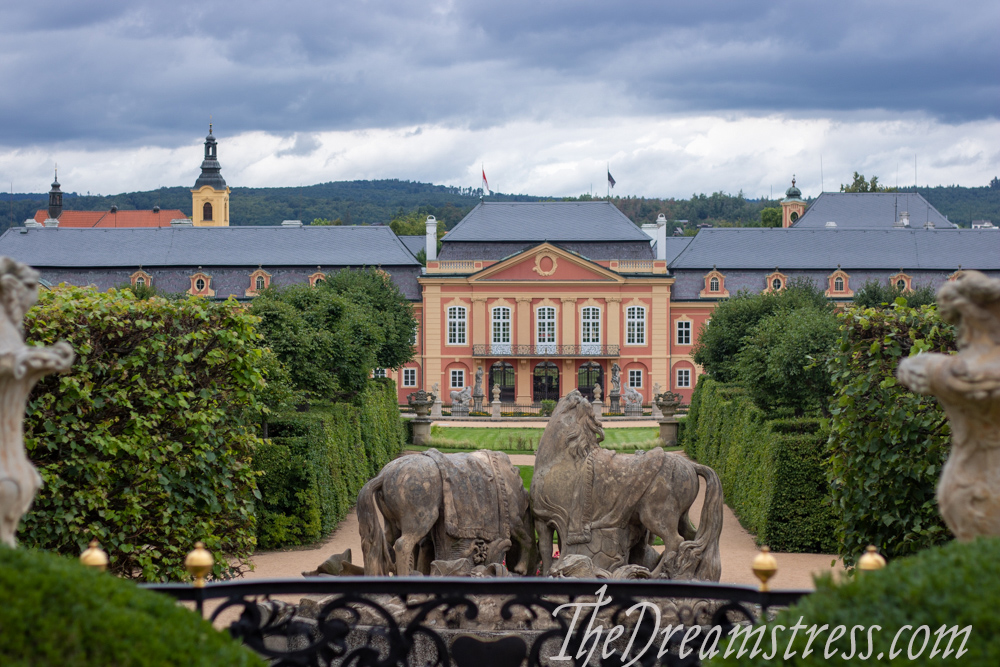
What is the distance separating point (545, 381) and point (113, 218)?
149ft

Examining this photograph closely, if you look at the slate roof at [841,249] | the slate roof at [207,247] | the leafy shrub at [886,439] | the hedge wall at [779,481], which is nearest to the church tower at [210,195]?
the slate roof at [207,247]

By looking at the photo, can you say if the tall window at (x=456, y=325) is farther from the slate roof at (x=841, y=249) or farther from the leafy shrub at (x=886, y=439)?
the leafy shrub at (x=886, y=439)

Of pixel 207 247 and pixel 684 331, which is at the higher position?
pixel 207 247

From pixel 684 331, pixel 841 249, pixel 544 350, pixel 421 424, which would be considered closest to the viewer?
pixel 421 424

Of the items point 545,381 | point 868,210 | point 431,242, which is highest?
point 868,210

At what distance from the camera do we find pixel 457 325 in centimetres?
4775

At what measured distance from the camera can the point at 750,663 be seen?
3.96 metres

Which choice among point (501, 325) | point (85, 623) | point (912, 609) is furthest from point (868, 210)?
point (85, 623)

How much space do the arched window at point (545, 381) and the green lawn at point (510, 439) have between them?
12673 mm

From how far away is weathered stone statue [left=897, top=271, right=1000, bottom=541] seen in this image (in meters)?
4.19

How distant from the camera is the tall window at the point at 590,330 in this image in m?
47.5

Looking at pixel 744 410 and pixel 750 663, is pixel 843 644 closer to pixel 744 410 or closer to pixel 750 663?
pixel 750 663

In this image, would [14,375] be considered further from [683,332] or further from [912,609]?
[683,332]

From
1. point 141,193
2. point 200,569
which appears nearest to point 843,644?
point 200,569
